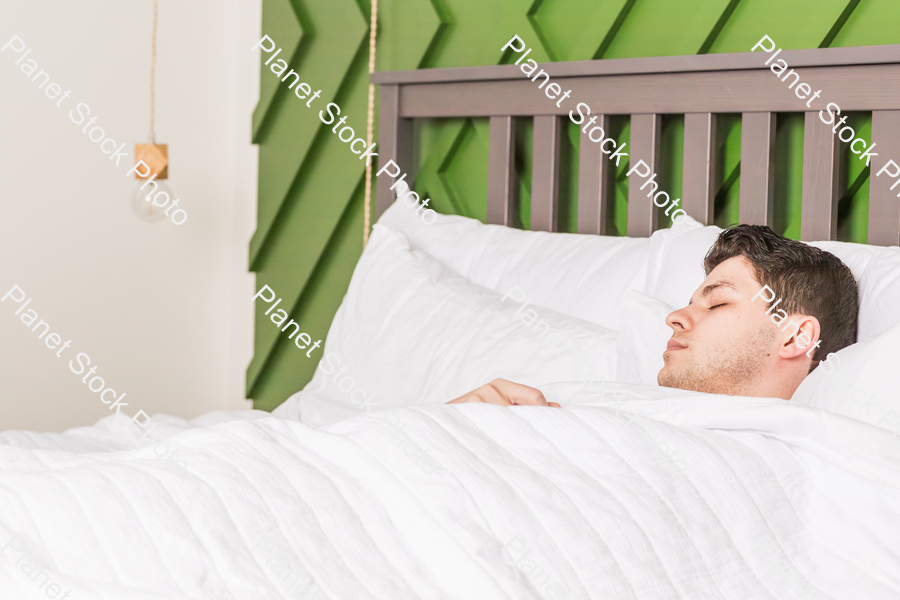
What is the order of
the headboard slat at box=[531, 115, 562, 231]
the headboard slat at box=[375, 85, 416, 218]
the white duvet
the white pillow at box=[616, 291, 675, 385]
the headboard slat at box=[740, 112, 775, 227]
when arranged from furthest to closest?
1. the headboard slat at box=[375, 85, 416, 218]
2. the headboard slat at box=[531, 115, 562, 231]
3. the headboard slat at box=[740, 112, 775, 227]
4. the white pillow at box=[616, 291, 675, 385]
5. the white duvet

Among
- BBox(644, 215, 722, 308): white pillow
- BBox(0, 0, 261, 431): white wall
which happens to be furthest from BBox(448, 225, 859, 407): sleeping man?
BBox(0, 0, 261, 431): white wall

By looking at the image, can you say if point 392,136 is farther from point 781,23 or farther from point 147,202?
point 781,23

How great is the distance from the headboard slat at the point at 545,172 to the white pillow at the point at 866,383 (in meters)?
0.69

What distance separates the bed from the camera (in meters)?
0.63

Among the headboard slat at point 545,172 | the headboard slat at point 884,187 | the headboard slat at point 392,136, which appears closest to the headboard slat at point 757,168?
the headboard slat at point 884,187

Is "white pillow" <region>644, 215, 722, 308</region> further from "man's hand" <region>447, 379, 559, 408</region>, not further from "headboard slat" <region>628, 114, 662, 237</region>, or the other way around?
"man's hand" <region>447, 379, 559, 408</region>

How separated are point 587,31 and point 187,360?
1376 millimetres

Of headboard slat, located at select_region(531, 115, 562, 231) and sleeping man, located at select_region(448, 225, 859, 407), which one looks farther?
headboard slat, located at select_region(531, 115, 562, 231)

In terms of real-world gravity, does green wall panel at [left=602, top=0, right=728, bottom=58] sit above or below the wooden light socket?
above

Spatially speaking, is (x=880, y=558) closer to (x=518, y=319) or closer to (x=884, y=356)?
(x=884, y=356)

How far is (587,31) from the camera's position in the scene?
1661 millimetres

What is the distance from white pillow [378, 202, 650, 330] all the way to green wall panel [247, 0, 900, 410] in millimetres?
152

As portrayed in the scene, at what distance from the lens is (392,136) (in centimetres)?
183

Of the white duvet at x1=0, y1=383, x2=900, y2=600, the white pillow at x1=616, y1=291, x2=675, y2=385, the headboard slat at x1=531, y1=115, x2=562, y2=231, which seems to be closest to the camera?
the white duvet at x1=0, y1=383, x2=900, y2=600
